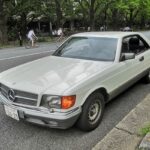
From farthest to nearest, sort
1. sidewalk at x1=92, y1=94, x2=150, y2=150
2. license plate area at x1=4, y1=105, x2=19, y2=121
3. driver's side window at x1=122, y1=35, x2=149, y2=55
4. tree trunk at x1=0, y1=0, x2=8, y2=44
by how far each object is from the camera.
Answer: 1. tree trunk at x1=0, y1=0, x2=8, y2=44
2. driver's side window at x1=122, y1=35, x2=149, y2=55
3. license plate area at x1=4, y1=105, x2=19, y2=121
4. sidewalk at x1=92, y1=94, x2=150, y2=150

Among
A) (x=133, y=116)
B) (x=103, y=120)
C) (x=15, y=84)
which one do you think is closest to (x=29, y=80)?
(x=15, y=84)

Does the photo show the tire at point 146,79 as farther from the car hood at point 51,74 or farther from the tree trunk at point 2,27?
the tree trunk at point 2,27

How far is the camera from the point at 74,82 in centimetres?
408

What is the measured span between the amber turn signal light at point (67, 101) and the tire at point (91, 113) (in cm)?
31

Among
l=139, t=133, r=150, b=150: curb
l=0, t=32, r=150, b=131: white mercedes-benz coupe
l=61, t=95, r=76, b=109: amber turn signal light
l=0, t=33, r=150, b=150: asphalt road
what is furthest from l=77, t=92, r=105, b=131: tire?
l=139, t=133, r=150, b=150: curb

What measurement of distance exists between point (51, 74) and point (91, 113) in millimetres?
883

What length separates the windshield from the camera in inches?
208

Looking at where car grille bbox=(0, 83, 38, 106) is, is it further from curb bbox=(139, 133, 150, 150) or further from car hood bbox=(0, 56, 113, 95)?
curb bbox=(139, 133, 150, 150)

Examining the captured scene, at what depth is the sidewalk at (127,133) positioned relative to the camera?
12.5 ft

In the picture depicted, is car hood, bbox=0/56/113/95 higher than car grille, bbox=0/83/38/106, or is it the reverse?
car hood, bbox=0/56/113/95

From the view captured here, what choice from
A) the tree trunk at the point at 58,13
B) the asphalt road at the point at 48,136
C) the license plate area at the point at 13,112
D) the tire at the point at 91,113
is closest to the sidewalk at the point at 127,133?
the asphalt road at the point at 48,136

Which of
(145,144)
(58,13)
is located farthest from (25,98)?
(58,13)

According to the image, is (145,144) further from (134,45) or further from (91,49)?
(134,45)

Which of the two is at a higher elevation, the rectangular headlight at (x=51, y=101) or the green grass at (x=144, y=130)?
the rectangular headlight at (x=51, y=101)
